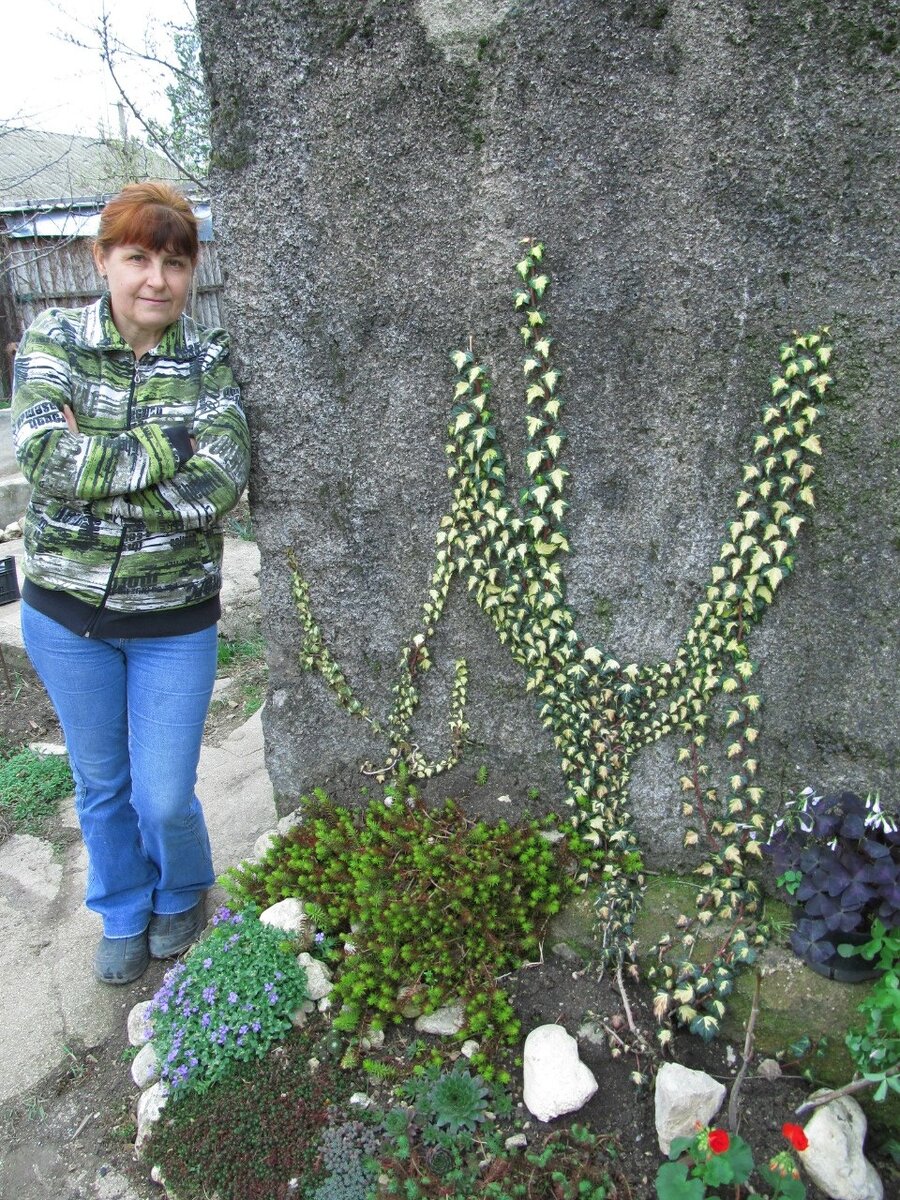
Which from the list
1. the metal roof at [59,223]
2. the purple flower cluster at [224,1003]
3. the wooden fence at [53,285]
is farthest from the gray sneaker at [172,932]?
the wooden fence at [53,285]

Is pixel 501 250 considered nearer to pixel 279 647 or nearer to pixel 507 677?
pixel 507 677

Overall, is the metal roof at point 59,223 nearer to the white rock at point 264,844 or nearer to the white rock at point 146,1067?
the white rock at point 264,844

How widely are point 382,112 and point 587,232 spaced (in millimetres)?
637

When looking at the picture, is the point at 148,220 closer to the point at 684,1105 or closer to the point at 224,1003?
the point at 224,1003

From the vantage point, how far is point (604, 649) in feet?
8.38

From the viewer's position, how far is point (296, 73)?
2348mm

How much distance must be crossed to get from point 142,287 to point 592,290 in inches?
46.4

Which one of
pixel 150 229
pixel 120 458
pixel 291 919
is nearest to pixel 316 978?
pixel 291 919

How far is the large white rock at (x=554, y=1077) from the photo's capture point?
2051 millimetres

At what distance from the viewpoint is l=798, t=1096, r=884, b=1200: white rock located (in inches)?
71.9

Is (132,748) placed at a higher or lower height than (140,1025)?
higher

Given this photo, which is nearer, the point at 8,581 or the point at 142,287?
the point at 142,287

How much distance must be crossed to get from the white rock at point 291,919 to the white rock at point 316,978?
0.06m

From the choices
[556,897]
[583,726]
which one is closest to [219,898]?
[556,897]
